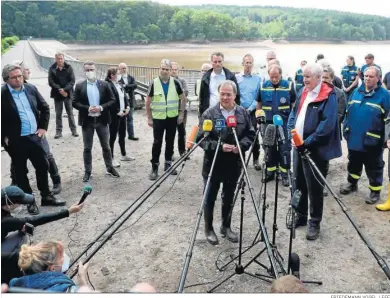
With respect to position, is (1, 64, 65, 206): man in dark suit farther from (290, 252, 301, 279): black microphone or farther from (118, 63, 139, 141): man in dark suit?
(290, 252, 301, 279): black microphone

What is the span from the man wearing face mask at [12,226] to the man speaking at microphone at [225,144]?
1475 millimetres

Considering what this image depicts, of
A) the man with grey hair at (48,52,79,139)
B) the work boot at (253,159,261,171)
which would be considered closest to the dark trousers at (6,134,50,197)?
the work boot at (253,159,261,171)

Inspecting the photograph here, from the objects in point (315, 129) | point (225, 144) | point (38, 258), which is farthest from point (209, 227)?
point (38, 258)

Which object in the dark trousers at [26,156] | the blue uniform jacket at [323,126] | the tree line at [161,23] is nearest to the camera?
the blue uniform jacket at [323,126]

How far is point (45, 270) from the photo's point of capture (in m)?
2.41

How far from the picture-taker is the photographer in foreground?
231cm

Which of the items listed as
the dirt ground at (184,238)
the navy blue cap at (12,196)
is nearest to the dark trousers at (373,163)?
the dirt ground at (184,238)

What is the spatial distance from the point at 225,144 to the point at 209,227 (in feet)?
3.26

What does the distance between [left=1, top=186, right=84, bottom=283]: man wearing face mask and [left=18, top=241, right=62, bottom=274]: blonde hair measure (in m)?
0.44

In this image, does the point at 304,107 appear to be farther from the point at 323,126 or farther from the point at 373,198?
the point at 373,198

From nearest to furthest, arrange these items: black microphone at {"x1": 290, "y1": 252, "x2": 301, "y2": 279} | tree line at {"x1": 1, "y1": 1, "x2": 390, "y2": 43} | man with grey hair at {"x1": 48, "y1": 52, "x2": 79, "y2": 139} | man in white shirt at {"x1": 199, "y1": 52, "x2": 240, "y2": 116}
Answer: black microphone at {"x1": 290, "y1": 252, "x2": 301, "y2": 279}, man in white shirt at {"x1": 199, "y1": 52, "x2": 240, "y2": 116}, man with grey hair at {"x1": 48, "y1": 52, "x2": 79, "y2": 139}, tree line at {"x1": 1, "y1": 1, "x2": 390, "y2": 43}

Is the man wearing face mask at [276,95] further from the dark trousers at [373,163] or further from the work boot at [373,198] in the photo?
the work boot at [373,198]

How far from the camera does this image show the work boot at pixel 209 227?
14.2ft

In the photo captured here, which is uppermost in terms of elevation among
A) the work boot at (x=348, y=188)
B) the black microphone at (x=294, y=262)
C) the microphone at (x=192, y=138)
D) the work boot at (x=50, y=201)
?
the microphone at (x=192, y=138)
